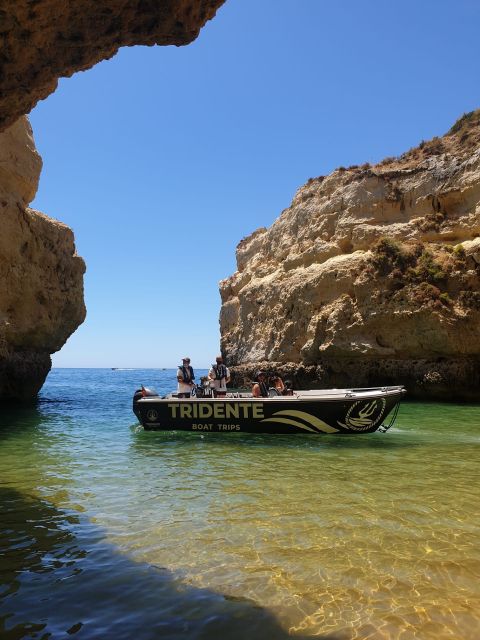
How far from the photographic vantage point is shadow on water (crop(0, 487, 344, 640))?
146 inches

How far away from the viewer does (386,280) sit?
24891 mm

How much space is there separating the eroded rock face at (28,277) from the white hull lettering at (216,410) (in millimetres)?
11767

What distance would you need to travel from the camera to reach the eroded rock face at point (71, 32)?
568 cm

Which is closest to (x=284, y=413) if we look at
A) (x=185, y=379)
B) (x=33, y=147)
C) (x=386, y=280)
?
(x=185, y=379)

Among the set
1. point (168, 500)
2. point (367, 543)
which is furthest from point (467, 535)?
point (168, 500)

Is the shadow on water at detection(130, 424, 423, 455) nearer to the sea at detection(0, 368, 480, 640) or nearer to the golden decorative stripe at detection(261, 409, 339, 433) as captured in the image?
the golden decorative stripe at detection(261, 409, 339, 433)

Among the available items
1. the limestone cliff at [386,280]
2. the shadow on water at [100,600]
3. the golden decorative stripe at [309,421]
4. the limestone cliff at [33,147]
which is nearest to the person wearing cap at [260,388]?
the golden decorative stripe at [309,421]

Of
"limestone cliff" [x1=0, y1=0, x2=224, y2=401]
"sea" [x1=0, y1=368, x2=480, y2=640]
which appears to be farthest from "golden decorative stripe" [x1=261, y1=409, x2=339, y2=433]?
"limestone cliff" [x1=0, y1=0, x2=224, y2=401]

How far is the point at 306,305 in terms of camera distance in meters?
28.7

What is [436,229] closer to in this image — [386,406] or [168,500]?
[386,406]

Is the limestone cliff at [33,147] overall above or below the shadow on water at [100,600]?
above

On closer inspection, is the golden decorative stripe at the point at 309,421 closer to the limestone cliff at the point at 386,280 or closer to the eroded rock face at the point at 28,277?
the limestone cliff at the point at 386,280

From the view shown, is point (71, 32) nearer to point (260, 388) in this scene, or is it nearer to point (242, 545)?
point (242, 545)

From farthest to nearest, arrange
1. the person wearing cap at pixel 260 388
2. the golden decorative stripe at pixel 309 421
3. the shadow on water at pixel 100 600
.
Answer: the person wearing cap at pixel 260 388 < the golden decorative stripe at pixel 309 421 < the shadow on water at pixel 100 600
